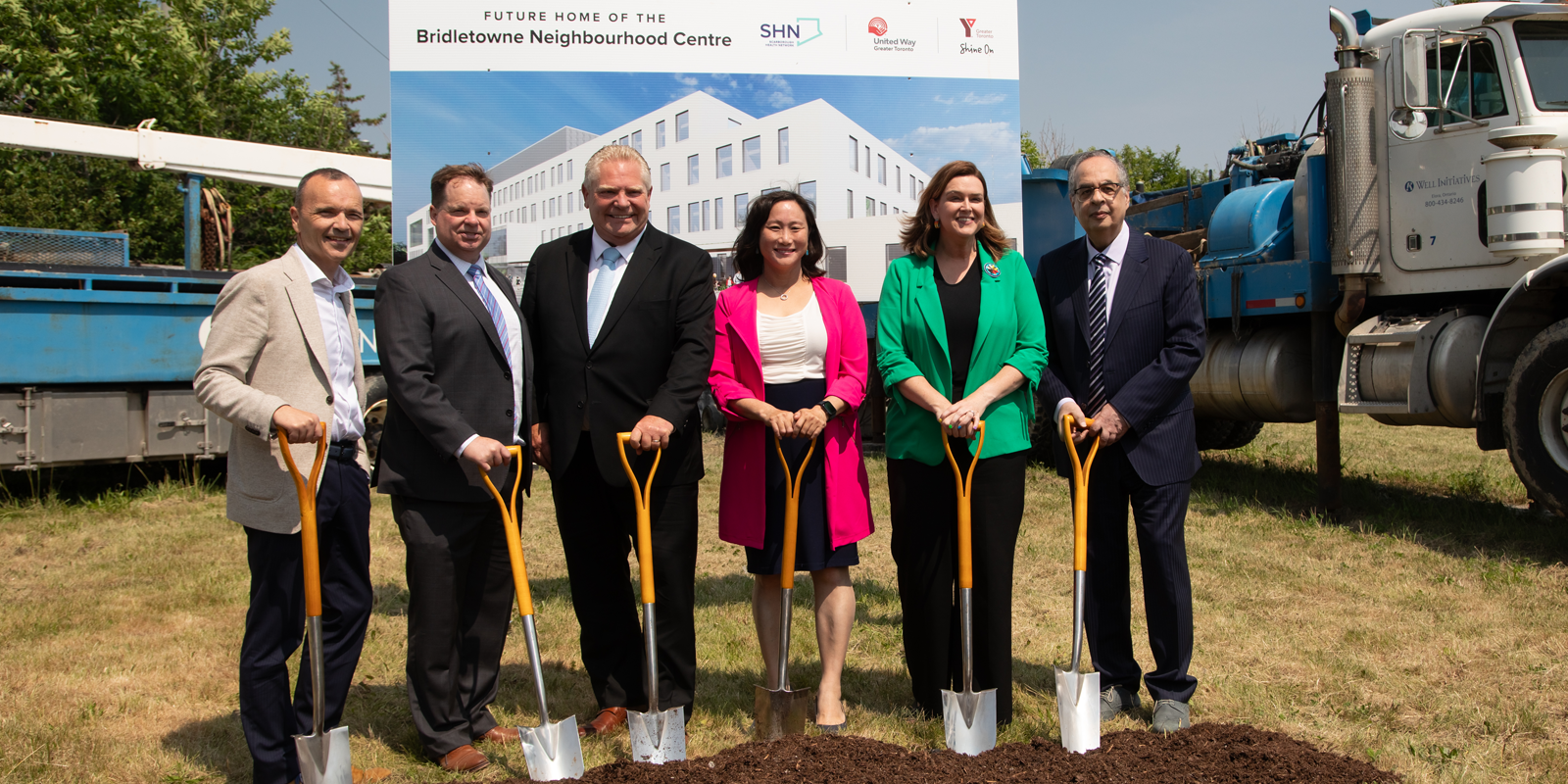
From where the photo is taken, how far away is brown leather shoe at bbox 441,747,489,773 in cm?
318

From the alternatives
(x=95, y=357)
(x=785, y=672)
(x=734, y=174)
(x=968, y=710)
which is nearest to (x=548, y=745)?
(x=785, y=672)

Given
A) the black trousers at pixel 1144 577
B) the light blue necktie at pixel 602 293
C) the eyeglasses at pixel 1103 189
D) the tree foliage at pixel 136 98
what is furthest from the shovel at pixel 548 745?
the tree foliage at pixel 136 98

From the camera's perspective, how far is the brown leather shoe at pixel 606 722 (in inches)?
138

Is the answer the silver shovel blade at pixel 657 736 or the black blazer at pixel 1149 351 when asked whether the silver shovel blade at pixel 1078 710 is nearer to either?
the black blazer at pixel 1149 351

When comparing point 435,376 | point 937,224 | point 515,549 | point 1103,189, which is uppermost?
point 1103,189

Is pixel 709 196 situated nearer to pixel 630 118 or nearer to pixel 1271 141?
pixel 630 118

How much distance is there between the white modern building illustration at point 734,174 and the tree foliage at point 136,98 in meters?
11.2

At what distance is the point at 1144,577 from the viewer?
11.5 ft

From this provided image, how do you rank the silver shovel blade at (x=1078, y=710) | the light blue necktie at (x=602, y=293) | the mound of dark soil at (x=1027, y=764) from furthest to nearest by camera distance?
A: the light blue necktie at (x=602, y=293) < the silver shovel blade at (x=1078, y=710) < the mound of dark soil at (x=1027, y=764)

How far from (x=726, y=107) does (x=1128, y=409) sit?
18.9 ft

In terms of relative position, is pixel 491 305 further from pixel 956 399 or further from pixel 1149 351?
pixel 1149 351

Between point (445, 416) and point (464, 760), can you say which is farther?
point (464, 760)

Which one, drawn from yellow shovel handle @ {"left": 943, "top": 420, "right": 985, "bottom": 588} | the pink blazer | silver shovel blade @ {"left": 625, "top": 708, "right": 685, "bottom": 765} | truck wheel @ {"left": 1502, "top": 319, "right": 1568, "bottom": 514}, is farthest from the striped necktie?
truck wheel @ {"left": 1502, "top": 319, "right": 1568, "bottom": 514}

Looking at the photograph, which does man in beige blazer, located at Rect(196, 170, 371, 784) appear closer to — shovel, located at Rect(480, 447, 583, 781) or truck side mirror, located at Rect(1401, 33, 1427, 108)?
shovel, located at Rect(480, 447, 583, 781)
